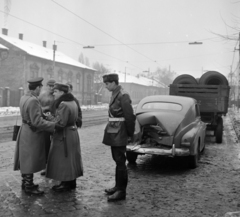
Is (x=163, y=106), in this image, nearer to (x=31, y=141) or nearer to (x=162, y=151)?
(x=162, y=151)

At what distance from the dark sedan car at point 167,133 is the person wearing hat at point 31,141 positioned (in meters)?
2.44

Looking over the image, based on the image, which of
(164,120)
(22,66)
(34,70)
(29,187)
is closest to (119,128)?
(29,187)

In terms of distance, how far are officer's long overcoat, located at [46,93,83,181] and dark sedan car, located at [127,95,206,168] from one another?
6.97 feet

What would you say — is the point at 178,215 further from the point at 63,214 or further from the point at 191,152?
the point at 191,152

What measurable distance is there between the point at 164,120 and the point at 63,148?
9.48ft

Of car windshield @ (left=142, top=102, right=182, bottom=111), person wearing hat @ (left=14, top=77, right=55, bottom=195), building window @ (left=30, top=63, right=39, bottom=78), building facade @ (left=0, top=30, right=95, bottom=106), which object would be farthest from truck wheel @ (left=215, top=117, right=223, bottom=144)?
building window @ (left=30, top=63, right=39, bottom=78)

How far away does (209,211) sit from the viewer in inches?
169

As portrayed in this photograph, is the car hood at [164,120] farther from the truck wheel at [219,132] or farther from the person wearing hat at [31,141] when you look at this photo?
the truck wheel at [219,132]

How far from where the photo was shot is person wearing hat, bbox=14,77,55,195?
183 inches

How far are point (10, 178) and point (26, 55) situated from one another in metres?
34.2

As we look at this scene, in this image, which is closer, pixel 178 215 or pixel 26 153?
pixel 178 215

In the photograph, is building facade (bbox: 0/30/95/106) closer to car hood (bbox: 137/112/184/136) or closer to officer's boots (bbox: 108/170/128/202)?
car hood (bbox: 137/112/184/136)

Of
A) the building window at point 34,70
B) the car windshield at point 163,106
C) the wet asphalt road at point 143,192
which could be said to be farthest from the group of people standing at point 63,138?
the building window at point 34,70

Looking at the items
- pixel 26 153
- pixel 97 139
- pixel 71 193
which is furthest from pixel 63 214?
pixel 97 139
